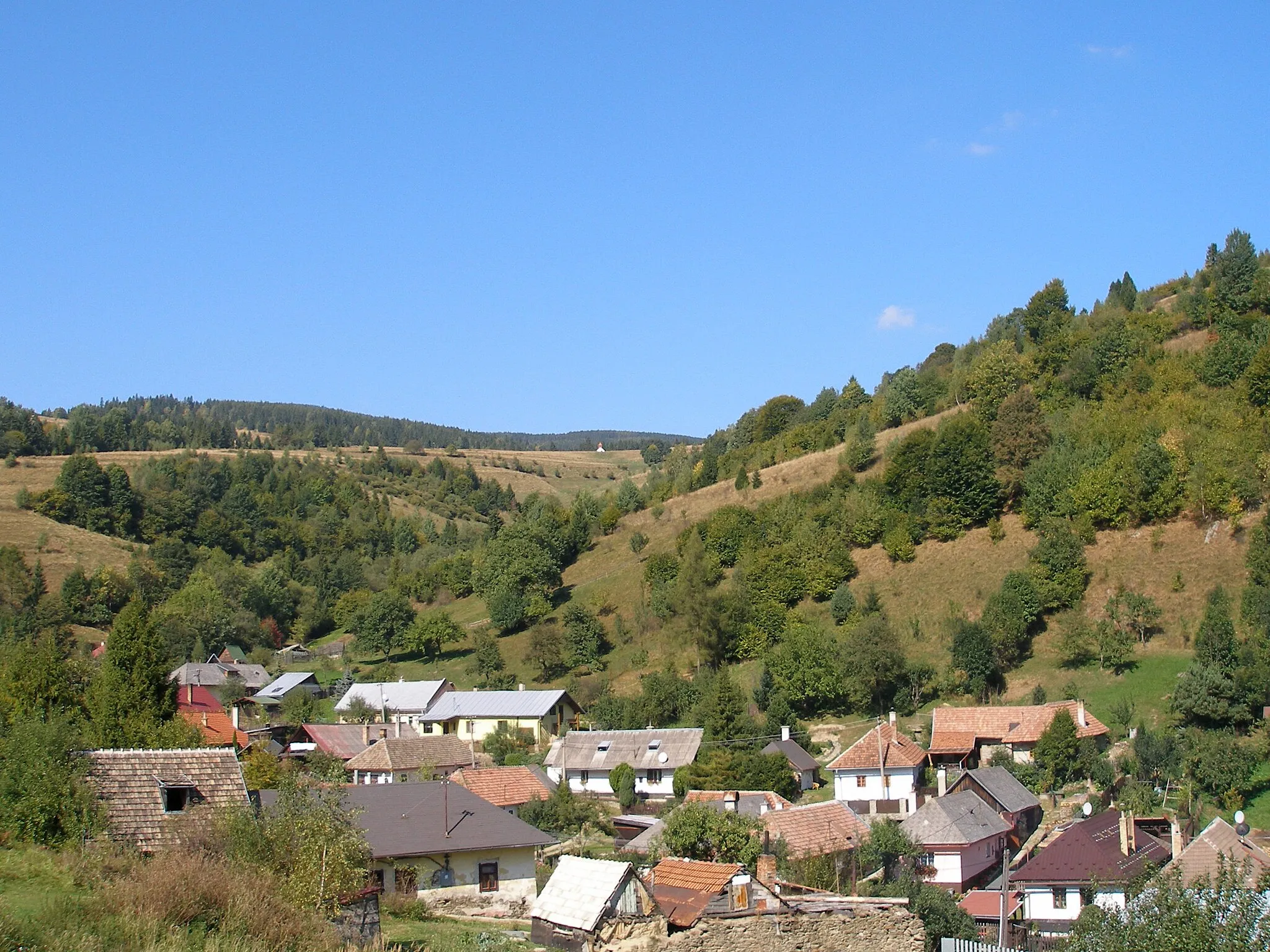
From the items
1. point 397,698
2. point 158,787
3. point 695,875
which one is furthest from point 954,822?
point 397,698

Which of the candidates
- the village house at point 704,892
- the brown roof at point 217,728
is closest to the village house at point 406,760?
the brown roof at point 217,728

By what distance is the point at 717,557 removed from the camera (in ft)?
233

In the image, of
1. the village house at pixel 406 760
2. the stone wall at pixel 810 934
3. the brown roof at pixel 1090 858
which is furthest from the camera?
the village house at pixel 406 760

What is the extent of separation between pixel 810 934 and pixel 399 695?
48.8 metres

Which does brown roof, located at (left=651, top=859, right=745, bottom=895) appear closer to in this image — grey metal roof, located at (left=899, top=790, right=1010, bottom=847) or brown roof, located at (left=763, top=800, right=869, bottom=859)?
brown roof, located at (left=763, top=800, right=869, bottom=859)

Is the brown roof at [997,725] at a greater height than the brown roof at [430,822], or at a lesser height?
lesser

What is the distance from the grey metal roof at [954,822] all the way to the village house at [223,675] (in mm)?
45554

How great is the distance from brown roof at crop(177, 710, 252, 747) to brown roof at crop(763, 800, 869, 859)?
21.9m

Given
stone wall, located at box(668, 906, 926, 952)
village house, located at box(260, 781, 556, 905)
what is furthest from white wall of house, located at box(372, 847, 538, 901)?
stone wall, located at box(668, 906, 926, 952)

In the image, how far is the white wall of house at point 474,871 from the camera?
80.5 feet

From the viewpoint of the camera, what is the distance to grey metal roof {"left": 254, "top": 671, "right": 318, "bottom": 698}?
6844 cm

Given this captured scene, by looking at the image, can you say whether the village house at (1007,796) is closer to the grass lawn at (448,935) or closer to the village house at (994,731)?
the village house at (994,731)

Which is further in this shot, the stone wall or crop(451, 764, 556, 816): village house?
crop(451, 764, 556, 816): village house

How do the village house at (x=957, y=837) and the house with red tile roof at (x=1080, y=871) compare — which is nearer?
the house with red tile roof at (x=1080, y=871)
